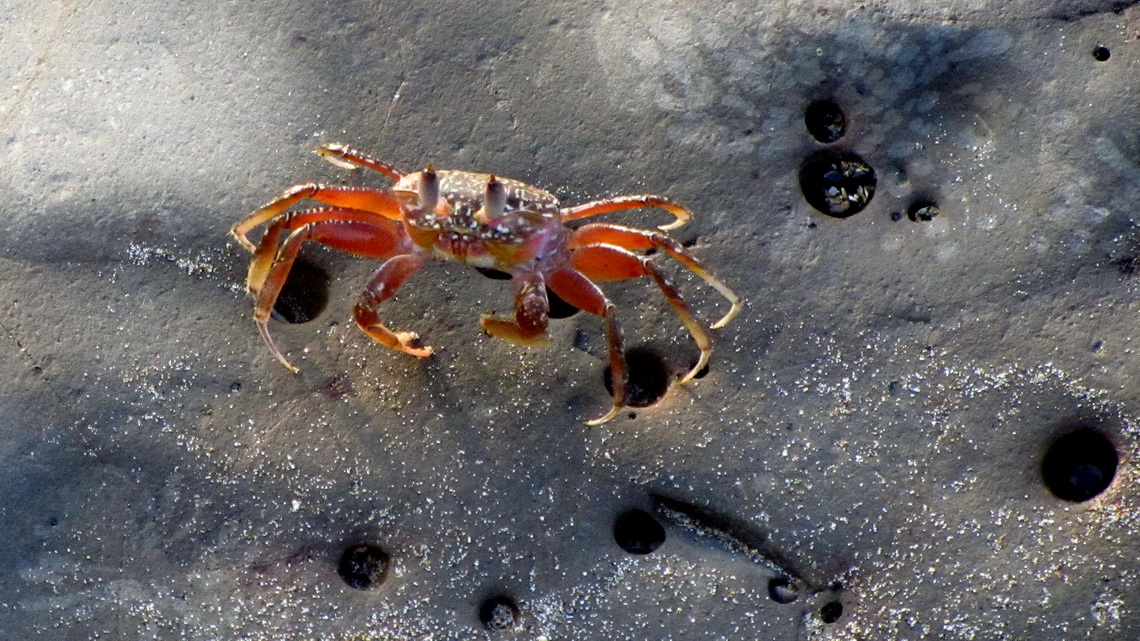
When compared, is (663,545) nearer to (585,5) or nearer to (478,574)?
(478,574)

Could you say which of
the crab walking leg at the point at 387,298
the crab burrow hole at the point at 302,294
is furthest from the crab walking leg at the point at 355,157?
the crab burrow hole at the point at 302,294

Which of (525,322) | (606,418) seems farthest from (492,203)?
(606,418)

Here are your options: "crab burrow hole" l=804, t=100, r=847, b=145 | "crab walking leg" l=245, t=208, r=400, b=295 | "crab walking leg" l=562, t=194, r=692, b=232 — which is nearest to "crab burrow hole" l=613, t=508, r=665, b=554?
"crab walking leg" l=562, t=194, r=692, b=232

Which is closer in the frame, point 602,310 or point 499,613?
point 602,310

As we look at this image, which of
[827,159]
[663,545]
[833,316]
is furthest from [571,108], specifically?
[663,545]

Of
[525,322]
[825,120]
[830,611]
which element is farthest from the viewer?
[825,120]

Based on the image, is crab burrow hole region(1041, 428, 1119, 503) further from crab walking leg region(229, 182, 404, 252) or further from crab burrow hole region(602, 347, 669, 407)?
crab walking leg region(229, 182, 404, 252)

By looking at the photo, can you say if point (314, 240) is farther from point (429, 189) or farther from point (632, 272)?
point (632, 272)
